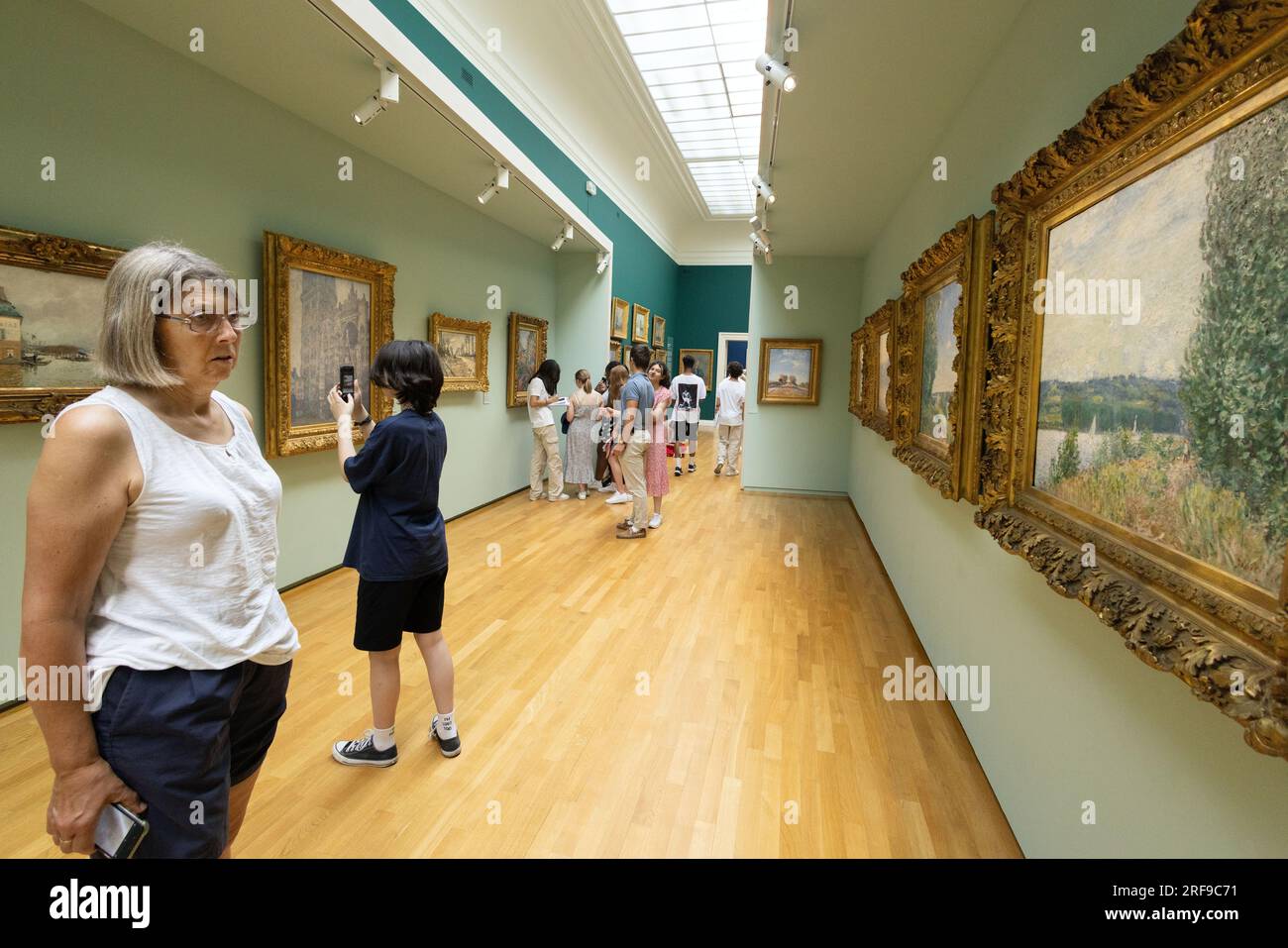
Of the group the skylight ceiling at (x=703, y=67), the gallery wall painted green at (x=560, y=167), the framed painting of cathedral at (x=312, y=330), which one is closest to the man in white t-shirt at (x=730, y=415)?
the gallery wall painted green at (x=560, y=167)

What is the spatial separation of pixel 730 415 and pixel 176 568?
36.0 feet

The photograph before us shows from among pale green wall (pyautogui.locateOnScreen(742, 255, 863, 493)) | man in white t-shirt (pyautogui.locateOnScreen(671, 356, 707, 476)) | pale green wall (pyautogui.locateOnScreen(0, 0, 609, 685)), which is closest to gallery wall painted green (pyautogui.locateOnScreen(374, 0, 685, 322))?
pale green wall (pyautogui.locateOnScreen(0, 0, 609, 685))

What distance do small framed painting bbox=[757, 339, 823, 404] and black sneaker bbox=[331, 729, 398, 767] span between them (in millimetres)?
8675

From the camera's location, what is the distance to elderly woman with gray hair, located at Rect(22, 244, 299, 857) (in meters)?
1.23

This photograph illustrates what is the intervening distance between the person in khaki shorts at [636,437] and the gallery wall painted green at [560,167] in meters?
2.91

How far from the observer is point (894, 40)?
3393 millimetres

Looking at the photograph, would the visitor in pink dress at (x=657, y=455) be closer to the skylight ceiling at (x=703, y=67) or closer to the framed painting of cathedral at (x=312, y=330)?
the framed painting of cathedral at (x=312, y=330)

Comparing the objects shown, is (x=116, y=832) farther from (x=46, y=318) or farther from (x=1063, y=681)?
(x=46, y=318)

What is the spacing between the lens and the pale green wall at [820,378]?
1010 centimetres

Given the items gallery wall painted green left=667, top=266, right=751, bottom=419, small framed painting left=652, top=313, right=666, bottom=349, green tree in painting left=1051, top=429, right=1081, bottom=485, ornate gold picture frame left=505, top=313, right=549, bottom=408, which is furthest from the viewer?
gallery wall painted green left=667, top=266, right=751, bottom=419

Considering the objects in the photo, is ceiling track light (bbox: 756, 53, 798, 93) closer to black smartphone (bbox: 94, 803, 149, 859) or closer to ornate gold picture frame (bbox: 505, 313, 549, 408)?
black smartphone (bbox: 94, 803, 149, 859)

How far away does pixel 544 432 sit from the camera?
9.22 metres
